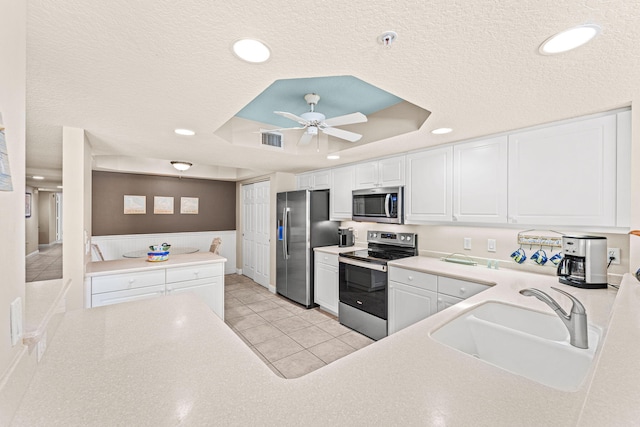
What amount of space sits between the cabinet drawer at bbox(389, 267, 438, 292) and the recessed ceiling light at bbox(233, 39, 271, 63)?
7.41ft

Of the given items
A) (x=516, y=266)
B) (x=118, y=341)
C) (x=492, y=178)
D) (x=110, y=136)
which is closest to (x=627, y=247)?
(x=516, y=266)

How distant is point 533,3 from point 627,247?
85.5 inches

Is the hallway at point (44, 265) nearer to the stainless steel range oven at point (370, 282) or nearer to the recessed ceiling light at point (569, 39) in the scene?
the stainless steel range oven at point (370, 282)

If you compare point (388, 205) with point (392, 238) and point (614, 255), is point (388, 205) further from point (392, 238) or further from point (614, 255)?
point (614, 255)

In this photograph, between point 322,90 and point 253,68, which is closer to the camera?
point 253,68

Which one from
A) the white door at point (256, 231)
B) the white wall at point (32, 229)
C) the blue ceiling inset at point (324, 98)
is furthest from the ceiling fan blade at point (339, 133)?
the white wall at point (32, 229)

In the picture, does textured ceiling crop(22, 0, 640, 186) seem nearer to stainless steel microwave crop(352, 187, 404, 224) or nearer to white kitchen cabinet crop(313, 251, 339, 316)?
stainless steel microwave crop(352, 187, 404, 224)

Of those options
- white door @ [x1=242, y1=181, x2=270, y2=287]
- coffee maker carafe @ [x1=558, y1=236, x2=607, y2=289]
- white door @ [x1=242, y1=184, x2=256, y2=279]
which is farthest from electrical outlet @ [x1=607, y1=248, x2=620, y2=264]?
white door @ [x1=242, y1=184, x2=256, y2=279]

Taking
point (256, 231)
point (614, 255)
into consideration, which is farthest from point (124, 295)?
point (614, 255)

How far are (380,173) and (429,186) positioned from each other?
2.23ft

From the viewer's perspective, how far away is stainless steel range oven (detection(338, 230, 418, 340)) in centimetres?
303

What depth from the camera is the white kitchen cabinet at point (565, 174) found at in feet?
6.29

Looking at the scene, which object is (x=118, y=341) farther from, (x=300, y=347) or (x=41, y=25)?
(x=300, y=347)

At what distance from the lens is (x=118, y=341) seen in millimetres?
1203
